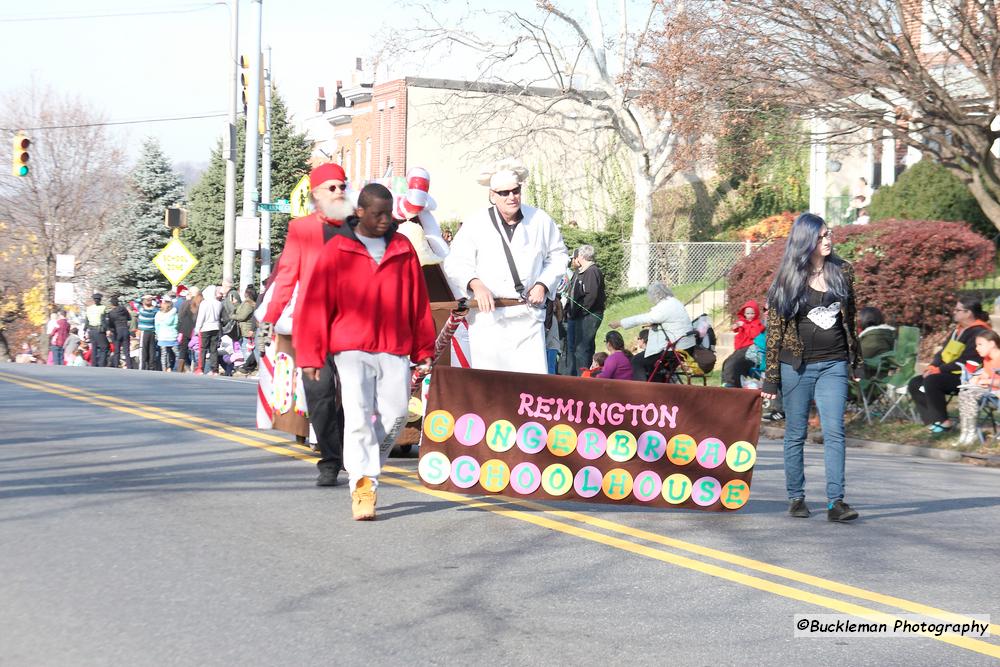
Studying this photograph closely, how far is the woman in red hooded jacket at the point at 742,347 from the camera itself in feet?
57.4

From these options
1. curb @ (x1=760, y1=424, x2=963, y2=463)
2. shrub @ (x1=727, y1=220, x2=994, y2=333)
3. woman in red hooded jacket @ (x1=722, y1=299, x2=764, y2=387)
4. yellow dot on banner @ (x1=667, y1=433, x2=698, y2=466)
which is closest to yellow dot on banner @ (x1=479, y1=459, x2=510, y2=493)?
yellow dot on banner @ (x1=667, y1=433, x2=698, y2=466)

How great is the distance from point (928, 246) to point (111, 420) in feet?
37.5

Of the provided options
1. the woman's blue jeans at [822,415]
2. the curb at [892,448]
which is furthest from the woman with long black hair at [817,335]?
the curb at [892,448]

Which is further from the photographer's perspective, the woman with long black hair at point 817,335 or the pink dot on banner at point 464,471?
the woman with long black hair at point 817,335

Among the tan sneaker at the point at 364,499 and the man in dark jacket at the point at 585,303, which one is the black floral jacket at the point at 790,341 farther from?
the man in dark jacket at the point at 585,303

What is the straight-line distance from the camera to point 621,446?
852 centimetres

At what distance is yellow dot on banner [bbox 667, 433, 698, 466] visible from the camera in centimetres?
855

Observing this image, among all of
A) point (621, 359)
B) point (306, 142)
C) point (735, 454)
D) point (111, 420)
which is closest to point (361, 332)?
point (735, 454)

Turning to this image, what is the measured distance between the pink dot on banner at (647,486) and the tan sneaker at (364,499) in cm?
163

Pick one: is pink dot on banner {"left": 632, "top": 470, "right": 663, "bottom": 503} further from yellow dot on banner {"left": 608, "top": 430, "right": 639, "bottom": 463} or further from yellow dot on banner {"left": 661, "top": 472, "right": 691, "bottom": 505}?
yellow dot on banner {"left": 608, "top": 430, "right": 639, "bottom": 463}

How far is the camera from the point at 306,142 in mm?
57125

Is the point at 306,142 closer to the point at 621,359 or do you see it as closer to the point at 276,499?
the point at 621,359

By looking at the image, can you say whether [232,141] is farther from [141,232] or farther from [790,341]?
[790,341]

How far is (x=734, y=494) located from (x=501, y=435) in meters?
1.47
